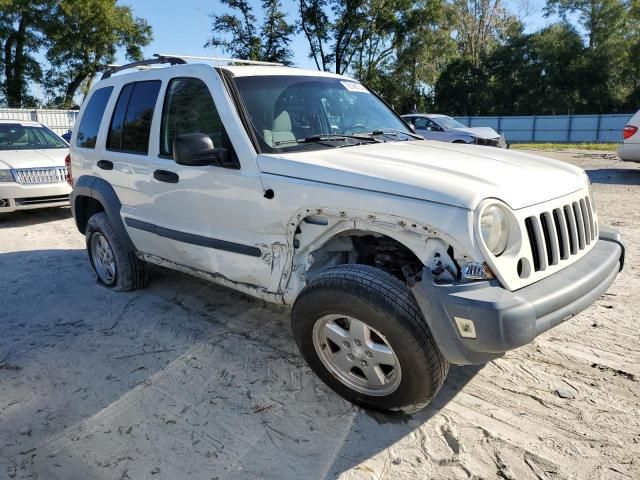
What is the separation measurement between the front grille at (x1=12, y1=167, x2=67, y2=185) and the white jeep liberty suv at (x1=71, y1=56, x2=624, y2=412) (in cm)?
426

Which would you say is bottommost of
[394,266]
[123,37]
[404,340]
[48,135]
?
[404,340]

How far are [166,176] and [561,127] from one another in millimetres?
33761

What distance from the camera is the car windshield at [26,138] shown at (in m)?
8.77

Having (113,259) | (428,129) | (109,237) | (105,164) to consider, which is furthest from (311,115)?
(428,129)

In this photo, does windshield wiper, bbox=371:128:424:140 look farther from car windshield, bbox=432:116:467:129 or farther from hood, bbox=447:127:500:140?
car windshield, bbox=432:116:467:129

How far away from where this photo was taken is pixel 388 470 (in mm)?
2551

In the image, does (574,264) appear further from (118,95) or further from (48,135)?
(48,135)

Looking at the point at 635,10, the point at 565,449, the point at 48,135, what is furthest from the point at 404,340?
the point at 635,10

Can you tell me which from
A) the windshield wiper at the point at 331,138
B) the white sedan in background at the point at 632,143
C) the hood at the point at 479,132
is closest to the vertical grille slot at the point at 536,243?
the windshield wiper at the point at 331,138

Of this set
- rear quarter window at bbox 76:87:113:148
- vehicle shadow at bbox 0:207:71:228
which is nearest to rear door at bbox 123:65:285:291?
rear quarter window at bbox 76:87:113:148

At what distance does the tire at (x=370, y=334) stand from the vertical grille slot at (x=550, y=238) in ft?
2.61

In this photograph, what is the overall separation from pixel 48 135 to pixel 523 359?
29.8ft

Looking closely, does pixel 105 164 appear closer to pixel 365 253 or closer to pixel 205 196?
pixel 205 196

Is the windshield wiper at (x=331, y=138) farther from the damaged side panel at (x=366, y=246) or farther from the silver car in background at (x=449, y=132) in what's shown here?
the silver car in background at (x=449, y=132)
